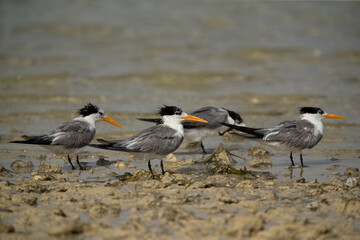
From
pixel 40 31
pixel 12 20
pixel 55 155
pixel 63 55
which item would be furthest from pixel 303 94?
pixel 12 20

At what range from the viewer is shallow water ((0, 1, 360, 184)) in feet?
27.7

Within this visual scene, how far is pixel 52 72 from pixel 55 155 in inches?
227

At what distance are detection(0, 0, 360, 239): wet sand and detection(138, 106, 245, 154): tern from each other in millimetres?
281

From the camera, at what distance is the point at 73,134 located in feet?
21.3

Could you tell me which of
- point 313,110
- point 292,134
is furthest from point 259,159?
point 313,110

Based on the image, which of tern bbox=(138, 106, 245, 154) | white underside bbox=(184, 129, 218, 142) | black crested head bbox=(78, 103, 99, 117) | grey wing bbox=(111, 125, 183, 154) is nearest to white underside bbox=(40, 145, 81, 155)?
black crested head bbox=(78, 103, 99, 117)

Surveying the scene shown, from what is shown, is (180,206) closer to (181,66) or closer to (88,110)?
(88,110)

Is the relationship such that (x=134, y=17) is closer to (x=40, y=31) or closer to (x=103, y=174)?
(x=40, y=31)

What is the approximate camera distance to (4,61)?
1342 cm

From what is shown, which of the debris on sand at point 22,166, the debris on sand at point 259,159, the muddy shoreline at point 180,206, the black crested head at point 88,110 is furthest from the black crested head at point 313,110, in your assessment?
the debris on sand at point 22,166

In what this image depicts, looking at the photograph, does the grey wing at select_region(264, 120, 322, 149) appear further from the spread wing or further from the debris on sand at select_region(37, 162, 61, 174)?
the debris on sand at select_region(37, 162, 61, 174)

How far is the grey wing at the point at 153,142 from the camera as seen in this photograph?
5935 millimetres

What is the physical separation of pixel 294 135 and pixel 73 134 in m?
2.85

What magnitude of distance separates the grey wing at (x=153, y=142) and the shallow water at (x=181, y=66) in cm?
50
